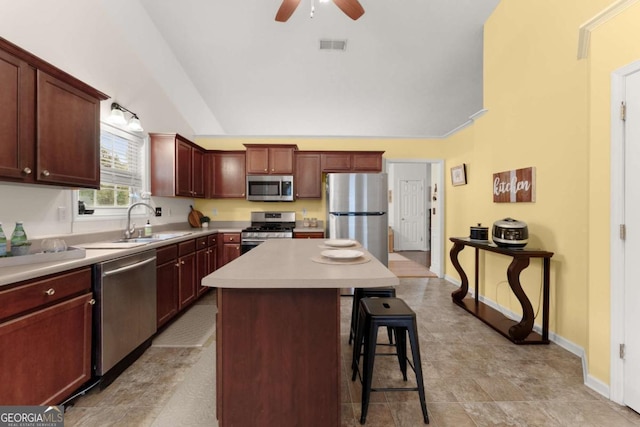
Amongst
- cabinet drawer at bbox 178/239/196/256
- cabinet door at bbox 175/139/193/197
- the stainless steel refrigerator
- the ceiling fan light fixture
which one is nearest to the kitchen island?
cabinet drawer at bbox 178/239/196/256

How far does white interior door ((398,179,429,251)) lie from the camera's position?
7.80m

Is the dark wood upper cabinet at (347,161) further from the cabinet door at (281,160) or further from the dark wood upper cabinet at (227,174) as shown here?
the dark wood upper cabinet at (227,174)

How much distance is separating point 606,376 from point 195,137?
216 inches

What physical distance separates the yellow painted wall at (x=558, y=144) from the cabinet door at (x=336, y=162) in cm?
181

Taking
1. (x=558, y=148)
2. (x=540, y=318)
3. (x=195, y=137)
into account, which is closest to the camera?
(x=558, y=148)

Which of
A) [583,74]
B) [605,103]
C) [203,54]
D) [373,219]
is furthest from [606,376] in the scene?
[203,54]

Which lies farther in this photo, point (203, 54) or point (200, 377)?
point (203, 54)

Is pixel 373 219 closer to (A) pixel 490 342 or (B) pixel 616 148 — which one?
(A) pixel 490 342

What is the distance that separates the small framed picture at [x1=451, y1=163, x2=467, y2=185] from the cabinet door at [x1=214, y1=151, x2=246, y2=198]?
3.31 meters

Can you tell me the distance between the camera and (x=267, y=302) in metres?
1.29

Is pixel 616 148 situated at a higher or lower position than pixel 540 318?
higher

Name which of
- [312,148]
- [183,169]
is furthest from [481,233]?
[183,169]

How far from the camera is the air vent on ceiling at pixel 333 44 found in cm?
378

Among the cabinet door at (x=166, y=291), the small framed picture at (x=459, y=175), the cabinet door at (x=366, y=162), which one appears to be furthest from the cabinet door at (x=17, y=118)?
the small framed picture at (x=459, y=175)
